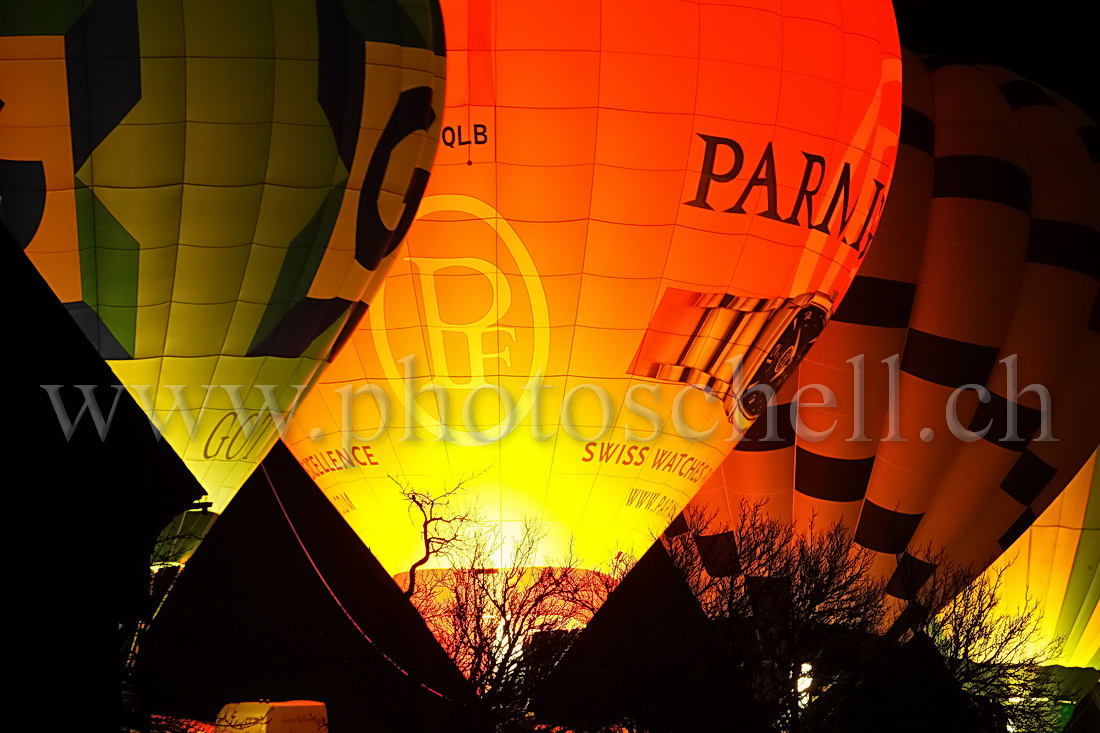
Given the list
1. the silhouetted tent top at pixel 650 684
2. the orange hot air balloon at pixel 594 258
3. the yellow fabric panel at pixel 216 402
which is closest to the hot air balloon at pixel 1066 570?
the silhouetted tent top at pixel 650 684

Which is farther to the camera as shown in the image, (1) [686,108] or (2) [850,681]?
(2) [850,681]

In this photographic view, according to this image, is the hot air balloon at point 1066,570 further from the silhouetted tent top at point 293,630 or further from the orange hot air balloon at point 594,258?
the silhouetted tent top at point 293,630

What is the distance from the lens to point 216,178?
6.48 meters

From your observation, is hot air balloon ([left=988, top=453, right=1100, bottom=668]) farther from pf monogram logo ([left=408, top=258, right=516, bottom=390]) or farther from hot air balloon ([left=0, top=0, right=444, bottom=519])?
hot air balloon ([left=0, top=0, right=444, bottom=519])

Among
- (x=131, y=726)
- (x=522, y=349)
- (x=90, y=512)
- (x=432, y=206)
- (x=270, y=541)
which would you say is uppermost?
(x=270, y=541)

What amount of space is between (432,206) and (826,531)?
11.4 feet

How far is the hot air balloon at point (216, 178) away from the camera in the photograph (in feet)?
20.7

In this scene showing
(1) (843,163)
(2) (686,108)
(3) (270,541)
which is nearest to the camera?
(2) (686,108)

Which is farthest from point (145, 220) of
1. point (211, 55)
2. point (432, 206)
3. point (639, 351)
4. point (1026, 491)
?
point (1026, 491)

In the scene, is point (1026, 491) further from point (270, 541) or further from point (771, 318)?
A: point (270, 541)

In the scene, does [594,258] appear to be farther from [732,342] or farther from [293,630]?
[293,630]

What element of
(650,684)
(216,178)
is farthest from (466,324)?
(650,684)

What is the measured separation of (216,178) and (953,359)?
4.58 meters

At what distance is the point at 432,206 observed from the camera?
6.87 m
